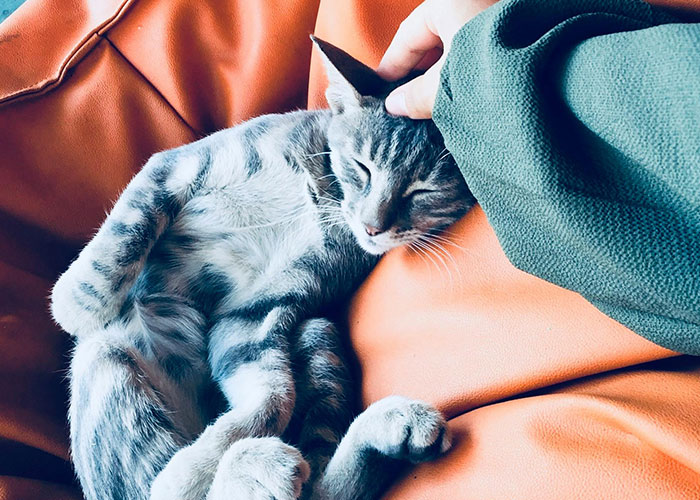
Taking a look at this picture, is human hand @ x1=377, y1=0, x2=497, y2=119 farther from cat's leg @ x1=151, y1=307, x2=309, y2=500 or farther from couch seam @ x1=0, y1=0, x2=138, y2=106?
couch seam @ x1=0, y1=0, x2=138, y2=106

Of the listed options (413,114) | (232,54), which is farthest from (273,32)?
(413,114)

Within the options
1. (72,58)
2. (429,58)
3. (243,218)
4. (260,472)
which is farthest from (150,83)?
(260,472)

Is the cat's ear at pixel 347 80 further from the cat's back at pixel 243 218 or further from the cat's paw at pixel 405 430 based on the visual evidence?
the cat's paw at pixel 405 430

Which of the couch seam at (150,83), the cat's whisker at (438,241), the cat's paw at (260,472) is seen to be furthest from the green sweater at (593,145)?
the couch seam at (150,83)

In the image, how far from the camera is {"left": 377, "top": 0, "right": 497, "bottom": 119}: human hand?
29.8 inches

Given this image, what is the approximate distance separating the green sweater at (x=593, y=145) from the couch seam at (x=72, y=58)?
800mm

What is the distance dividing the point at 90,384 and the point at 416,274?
559 mm

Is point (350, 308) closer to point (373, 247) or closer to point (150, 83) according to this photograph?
point (373, 247)

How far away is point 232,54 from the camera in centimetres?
119

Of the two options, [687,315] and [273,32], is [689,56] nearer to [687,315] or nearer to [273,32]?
[687,315]

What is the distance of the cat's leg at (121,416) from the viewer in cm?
84

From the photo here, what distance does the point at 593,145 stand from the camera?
545 mm

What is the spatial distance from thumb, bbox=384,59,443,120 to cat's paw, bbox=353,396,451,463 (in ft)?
1.38

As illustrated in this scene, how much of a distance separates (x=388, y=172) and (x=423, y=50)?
0.21 m
